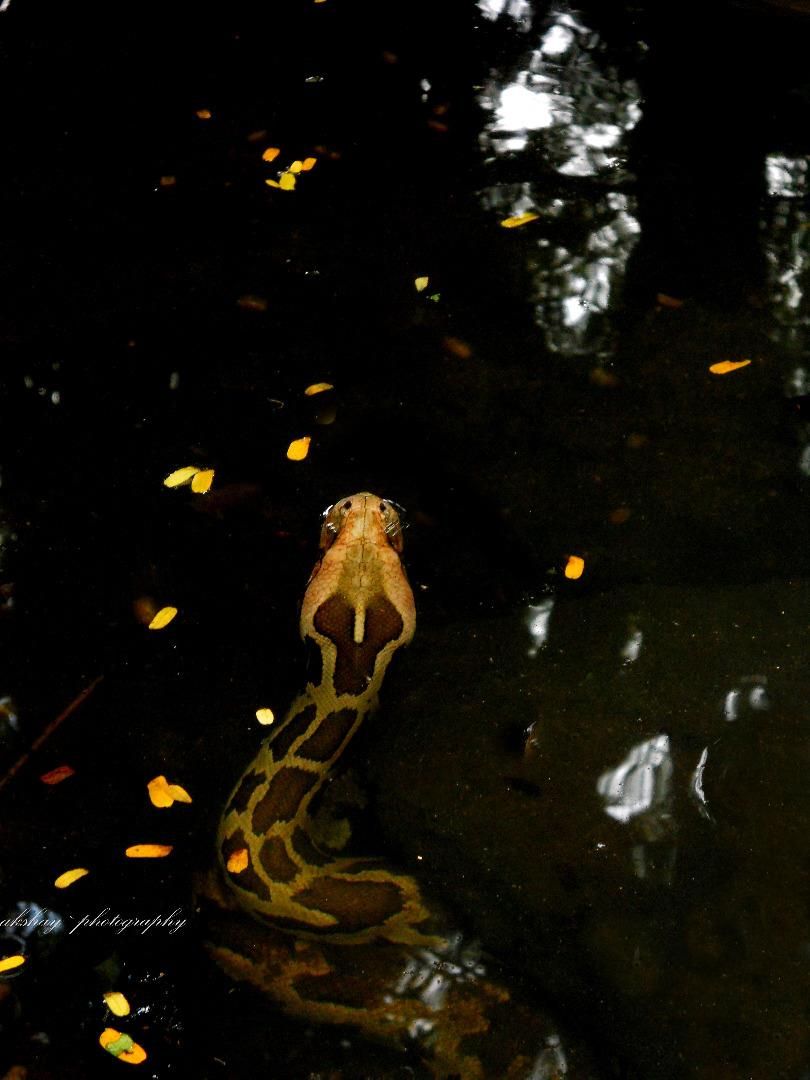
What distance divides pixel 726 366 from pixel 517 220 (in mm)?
1566

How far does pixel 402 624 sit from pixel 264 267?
242 cm

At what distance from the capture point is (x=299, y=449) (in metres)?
4.34

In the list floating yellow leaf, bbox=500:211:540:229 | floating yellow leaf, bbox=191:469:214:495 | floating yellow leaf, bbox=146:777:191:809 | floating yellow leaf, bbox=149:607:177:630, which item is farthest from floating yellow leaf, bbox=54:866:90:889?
floating yellow leaf, bbox=500:211:540:229

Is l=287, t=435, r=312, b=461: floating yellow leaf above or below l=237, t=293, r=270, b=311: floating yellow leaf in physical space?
below

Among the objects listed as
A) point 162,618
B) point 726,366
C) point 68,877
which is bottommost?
point 68,877

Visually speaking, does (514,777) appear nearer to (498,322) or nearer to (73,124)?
(498,322)

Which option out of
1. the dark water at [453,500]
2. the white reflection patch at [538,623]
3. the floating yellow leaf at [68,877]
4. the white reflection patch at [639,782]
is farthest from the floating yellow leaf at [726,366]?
the floating yellow leaf at [68,877]

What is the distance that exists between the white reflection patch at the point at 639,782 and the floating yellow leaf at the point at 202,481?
2107 mm

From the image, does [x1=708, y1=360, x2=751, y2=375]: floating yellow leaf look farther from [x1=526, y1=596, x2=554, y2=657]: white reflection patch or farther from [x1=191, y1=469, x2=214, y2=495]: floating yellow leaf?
[x1=191, y1=469, x2=214, y2=495]: floating yellow leaf

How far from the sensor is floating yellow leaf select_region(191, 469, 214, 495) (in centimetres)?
418

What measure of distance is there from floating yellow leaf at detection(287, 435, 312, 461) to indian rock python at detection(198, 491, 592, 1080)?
77 centimetres

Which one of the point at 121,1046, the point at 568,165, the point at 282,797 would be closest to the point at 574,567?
the point at 282,797

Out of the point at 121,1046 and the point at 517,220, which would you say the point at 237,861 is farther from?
the point at 517,220

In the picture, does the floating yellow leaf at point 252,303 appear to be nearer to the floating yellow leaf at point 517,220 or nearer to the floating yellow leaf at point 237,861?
the floating yellow leaf at point 517,220
